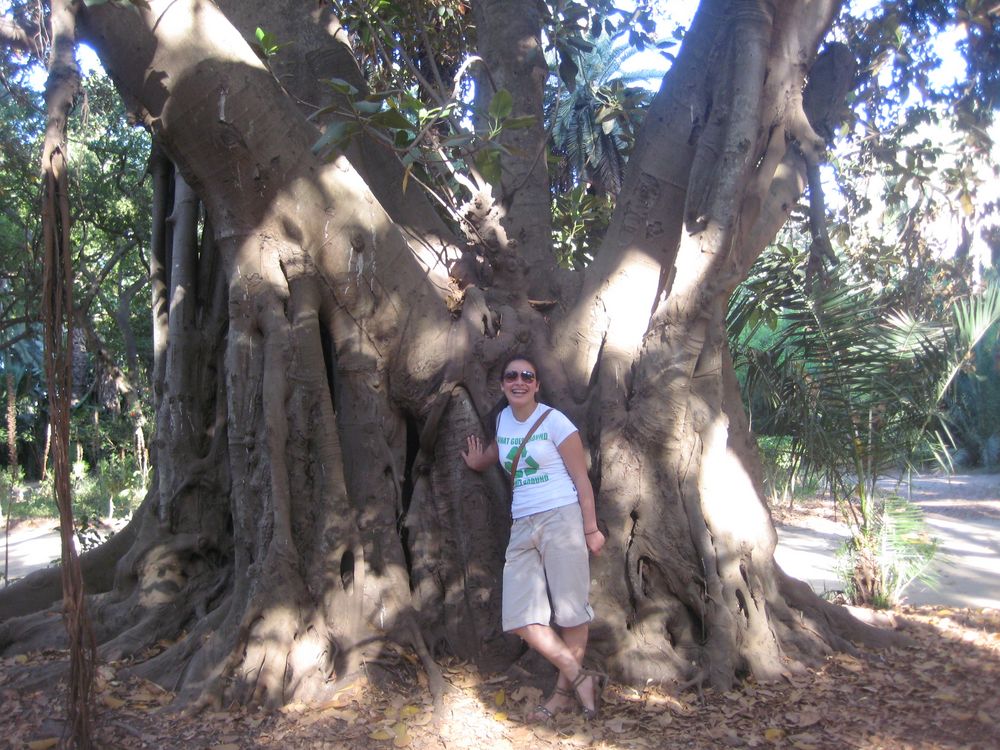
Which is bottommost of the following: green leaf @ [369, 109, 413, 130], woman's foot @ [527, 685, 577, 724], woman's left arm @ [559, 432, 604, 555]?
woman's foot @ [527, 685, 577, 724]

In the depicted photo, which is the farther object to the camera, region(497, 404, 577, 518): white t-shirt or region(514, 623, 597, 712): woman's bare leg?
region(497, 404, 577, 518): white t-shirt

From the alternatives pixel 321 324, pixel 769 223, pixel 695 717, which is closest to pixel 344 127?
pixel 321 324

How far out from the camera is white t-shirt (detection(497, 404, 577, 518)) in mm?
4301

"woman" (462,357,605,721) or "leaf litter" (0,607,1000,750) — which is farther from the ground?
"woman" (462,357,605,721)

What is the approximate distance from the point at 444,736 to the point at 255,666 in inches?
41.1

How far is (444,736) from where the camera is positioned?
4.06 meters

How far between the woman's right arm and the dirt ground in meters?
1.05

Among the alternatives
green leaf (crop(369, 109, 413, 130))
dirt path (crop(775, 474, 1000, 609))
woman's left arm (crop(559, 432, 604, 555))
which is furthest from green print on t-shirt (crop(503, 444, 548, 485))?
dirt path (crop(775, 474, 1000, 609))

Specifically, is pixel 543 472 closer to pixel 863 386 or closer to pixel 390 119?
pixel 390 119

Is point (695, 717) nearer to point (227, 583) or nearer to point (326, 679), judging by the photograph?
point (326, 679)

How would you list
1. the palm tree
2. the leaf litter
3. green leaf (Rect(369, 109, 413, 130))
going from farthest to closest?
the palm tree
green leaf (Rect(369, 109, 413, 130))
the leaf litter

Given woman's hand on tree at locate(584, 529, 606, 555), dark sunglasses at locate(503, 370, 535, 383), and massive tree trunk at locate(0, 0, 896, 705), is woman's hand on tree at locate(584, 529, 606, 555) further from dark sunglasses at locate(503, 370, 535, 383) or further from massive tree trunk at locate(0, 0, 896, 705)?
dark sunglasses at locate(503, 370, 535, 383)

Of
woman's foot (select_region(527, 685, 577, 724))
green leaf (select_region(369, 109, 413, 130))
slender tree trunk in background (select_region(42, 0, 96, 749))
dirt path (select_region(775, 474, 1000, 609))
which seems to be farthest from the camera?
dirt path (select_region(775, 474, 1000, 609))

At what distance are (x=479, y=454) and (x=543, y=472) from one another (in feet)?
2.20
